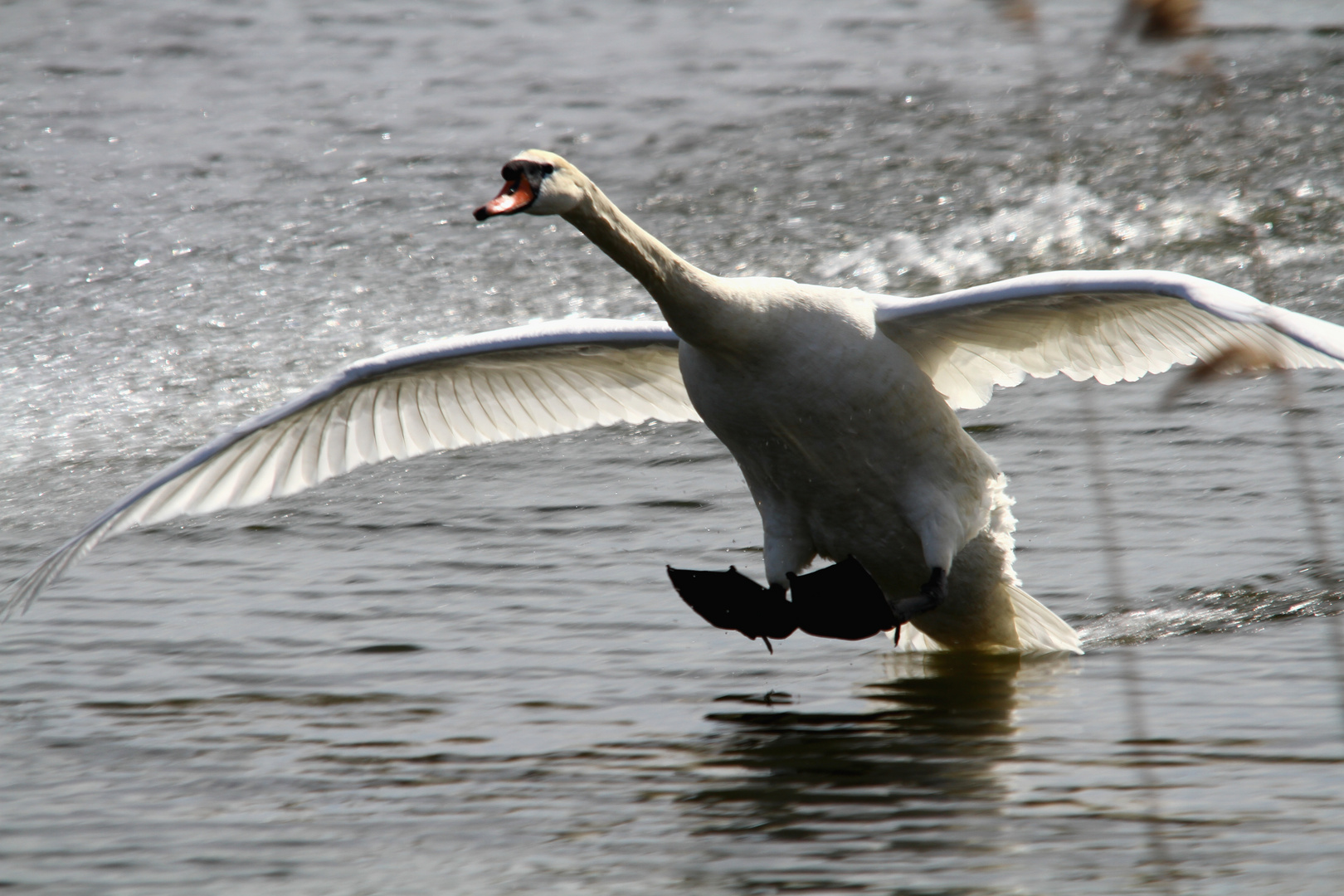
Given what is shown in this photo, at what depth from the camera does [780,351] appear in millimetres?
5895

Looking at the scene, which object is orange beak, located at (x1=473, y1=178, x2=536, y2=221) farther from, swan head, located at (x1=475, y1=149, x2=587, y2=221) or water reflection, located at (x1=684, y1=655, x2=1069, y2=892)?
water reflection, located at (x1=684, y1=655, x2=1069, y2=892)

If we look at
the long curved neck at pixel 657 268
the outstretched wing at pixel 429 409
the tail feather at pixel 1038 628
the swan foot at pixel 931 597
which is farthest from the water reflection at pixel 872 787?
the outstretched wing at pixel 429 409

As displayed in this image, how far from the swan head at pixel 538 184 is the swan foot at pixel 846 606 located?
165cm

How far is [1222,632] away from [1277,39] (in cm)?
1321

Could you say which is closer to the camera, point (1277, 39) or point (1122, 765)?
point (1122, 765)

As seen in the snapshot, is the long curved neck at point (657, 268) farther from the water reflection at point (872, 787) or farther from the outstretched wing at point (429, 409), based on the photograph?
the water reflection at point (872, 787)

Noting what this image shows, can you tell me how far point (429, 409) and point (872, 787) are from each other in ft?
9.70

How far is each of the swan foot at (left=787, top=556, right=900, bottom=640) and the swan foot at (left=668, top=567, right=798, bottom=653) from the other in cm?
11

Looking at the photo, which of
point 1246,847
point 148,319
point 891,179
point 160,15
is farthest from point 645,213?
point 1246,847

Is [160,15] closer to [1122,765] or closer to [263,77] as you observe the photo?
[263,77]

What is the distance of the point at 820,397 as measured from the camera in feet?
19.6

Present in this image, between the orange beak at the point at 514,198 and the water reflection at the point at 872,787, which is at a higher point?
the orange beak at the point at 514,198

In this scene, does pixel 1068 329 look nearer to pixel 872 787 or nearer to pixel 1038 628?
pixel 1038 628

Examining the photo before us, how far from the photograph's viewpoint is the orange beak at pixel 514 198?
5.23 metres
